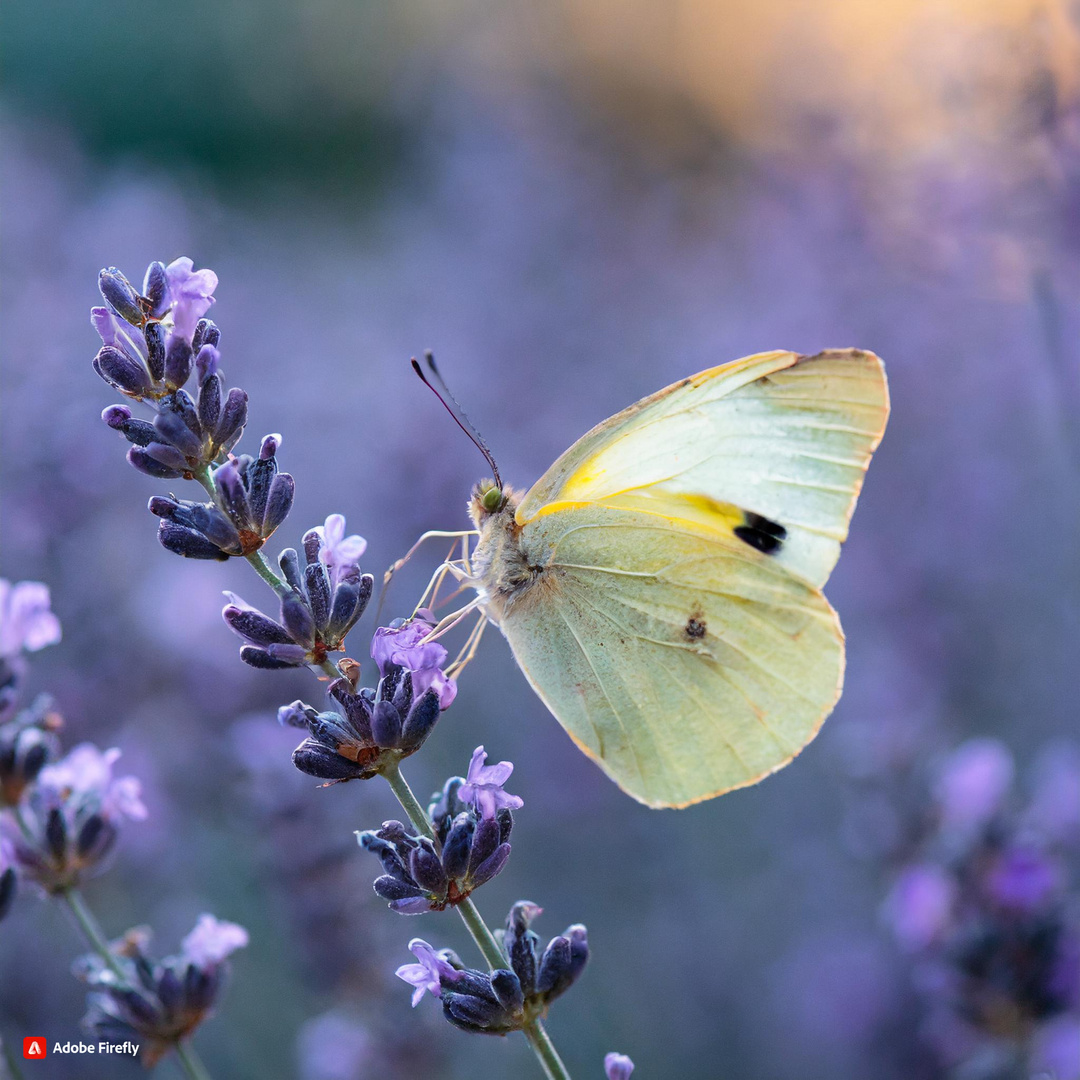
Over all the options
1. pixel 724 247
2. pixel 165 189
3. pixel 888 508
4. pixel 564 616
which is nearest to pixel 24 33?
pixel 165 189

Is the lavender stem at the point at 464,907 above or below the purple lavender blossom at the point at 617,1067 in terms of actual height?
above

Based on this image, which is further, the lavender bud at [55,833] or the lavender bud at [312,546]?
the lavender bud at [55,833]

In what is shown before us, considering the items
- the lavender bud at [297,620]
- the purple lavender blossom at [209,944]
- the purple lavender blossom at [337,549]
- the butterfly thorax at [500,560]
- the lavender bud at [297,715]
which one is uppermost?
the butterfly thorax at [500,560]

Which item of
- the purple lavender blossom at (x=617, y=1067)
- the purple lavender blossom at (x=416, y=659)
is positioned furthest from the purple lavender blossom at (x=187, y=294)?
the purple lavender blossom at (x=617, y=1067)

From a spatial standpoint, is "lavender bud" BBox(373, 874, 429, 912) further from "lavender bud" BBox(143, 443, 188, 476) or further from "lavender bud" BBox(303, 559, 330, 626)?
"lavender bud" BBox(143, 443, 188, 476)

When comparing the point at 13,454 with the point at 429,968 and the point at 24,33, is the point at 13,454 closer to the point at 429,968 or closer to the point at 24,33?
the point at 429,968

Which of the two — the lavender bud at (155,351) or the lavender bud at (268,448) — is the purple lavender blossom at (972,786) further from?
the lavender bud at (155,351)
